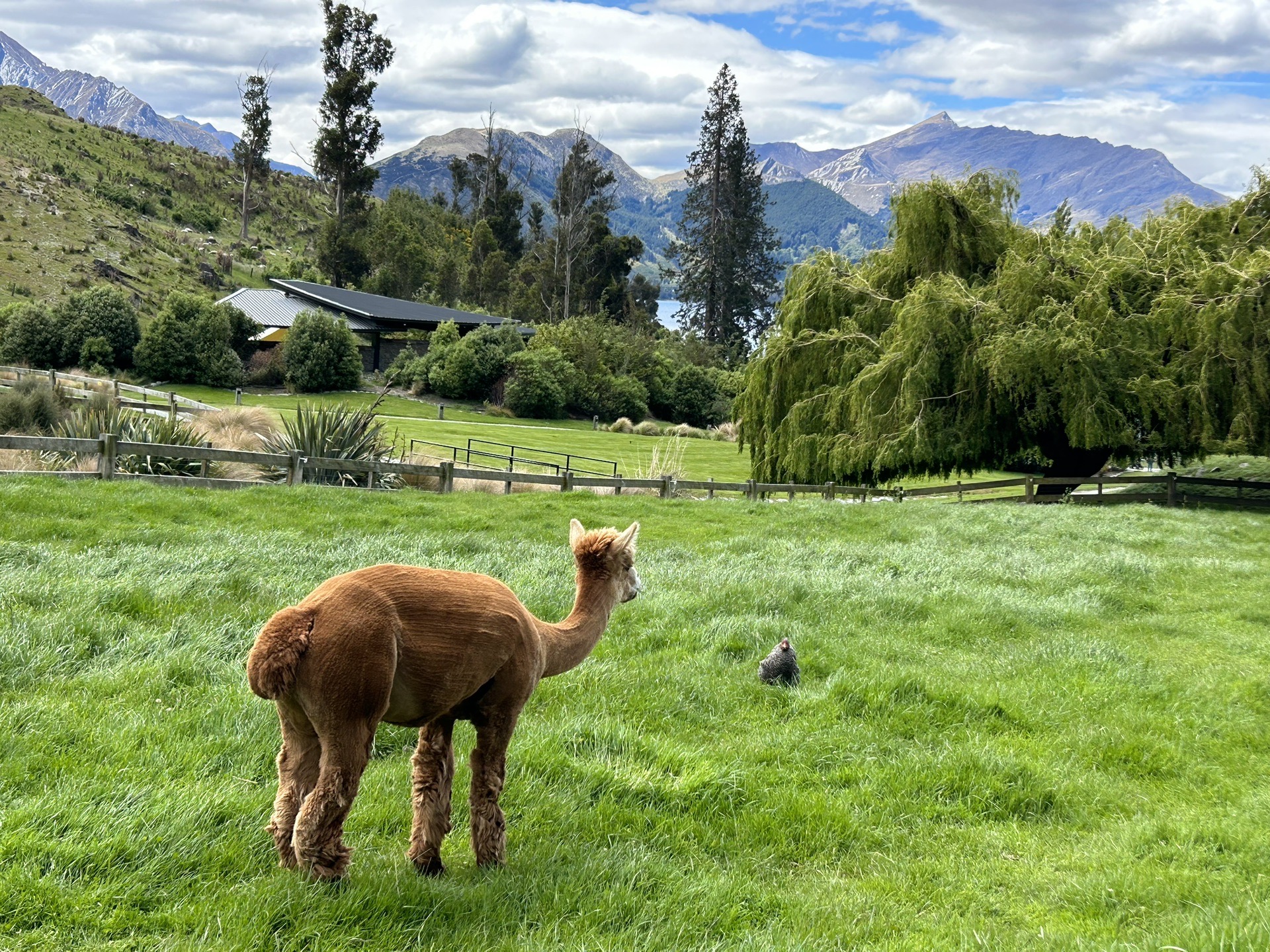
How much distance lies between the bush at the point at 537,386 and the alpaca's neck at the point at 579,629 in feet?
154

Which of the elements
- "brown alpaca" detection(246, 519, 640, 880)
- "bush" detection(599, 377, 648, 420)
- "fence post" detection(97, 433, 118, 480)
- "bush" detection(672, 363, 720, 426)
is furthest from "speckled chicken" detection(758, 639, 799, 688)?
"bush" detection(672, 363, 720, 426)

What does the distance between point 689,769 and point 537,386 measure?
153 feet

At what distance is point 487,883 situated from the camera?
3.56 metres

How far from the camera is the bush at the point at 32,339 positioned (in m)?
41.2

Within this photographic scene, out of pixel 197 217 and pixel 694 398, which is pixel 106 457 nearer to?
pixel 694 398

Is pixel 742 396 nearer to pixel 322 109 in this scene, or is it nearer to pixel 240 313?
pixel 240 313

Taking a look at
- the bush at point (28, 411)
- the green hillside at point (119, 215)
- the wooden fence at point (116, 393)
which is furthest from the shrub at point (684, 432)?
the bush at point (28, 411)

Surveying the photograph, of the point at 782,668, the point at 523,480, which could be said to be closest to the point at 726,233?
the point at 523,480

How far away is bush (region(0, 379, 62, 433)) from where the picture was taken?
19016 millimetres

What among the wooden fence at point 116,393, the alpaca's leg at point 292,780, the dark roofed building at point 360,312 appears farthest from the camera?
the dark roofed building at point 360,312

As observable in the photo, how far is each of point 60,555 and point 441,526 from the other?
5.15m

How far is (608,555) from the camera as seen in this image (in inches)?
167

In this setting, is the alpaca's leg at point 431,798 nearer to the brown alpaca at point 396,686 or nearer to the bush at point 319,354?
the brown alpaca at point 396,686

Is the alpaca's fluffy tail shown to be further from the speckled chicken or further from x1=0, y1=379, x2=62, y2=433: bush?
x1=0, y1=379, x2=62, y2=433: bush
